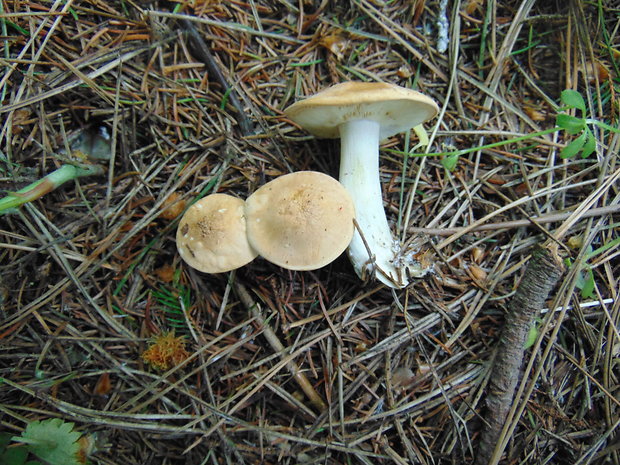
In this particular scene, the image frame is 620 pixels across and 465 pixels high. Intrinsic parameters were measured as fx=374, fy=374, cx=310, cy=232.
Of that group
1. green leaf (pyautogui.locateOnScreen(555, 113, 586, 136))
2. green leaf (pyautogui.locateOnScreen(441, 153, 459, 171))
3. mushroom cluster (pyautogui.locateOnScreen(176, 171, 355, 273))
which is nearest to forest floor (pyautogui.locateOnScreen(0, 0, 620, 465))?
green leaf (pyautogui.locateOnScreen(555, 113, 586, 136))

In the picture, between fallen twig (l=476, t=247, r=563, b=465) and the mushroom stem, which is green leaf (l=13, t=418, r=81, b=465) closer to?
the mushroom stem

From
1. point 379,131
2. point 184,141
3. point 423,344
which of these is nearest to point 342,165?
point 379,131

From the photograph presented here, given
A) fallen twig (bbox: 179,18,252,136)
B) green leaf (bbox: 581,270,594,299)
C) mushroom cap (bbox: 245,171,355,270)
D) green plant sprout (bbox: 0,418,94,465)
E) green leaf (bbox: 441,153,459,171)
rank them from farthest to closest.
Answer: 1. fallen twig (bbox: 179,18,252,136)
2. green leaf (bbox: 441,153,459,171)
3. green leaf (bbox: 581,270,594,299)
4. mushroom cap (bbox: 245,171,355,270)
5. green plant sprout (bbox: 0,418,94,465)

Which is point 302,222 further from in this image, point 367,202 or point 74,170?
point 74,170

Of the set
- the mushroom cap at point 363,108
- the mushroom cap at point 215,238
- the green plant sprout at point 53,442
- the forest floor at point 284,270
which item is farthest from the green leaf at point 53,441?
Answer: the mushroom cap at point 363,108

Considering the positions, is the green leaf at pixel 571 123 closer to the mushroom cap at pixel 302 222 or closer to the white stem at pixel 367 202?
the white stem at pixel 367 202

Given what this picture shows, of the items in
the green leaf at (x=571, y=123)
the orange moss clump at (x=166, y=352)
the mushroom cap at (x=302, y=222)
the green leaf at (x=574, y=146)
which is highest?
the green leaf at (x=571, y=123)

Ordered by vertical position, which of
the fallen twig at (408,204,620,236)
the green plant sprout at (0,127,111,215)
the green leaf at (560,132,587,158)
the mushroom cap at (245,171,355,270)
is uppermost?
the green leaf at (560,132,587,158)
